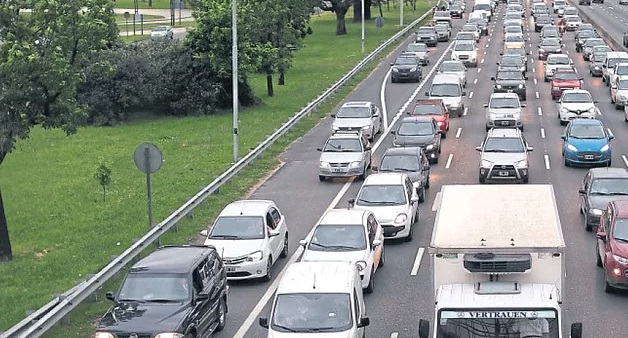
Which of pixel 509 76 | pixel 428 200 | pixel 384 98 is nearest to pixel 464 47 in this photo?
pixel 384 98

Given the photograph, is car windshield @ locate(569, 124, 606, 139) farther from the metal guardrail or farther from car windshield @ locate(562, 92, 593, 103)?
the metal guardrail

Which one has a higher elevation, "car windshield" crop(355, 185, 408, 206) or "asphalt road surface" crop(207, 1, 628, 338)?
"car windshield" crop(355, 185, 408, 206)

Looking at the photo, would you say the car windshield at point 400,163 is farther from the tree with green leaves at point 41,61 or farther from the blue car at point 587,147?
the tree with green leaves at point 41,61

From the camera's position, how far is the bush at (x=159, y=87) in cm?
5631

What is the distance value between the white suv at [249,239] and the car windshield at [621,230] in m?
7.48

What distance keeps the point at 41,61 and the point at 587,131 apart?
64.9 ft

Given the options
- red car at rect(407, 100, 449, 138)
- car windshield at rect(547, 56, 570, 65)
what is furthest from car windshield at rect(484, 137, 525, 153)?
car windshield at rect(547, 56, 570, 65)

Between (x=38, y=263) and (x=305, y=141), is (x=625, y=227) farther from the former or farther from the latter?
(x=305, y=141)

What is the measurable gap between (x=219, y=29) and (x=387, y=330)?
3598cm

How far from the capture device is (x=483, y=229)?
17.8m

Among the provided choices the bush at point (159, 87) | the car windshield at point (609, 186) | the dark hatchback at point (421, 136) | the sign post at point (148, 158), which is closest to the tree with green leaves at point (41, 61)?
the sign post at point (148, 158)

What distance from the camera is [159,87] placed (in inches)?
2249

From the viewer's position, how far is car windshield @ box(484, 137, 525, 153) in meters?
36.3

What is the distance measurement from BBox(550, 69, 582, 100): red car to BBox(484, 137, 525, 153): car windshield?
19.0 m
